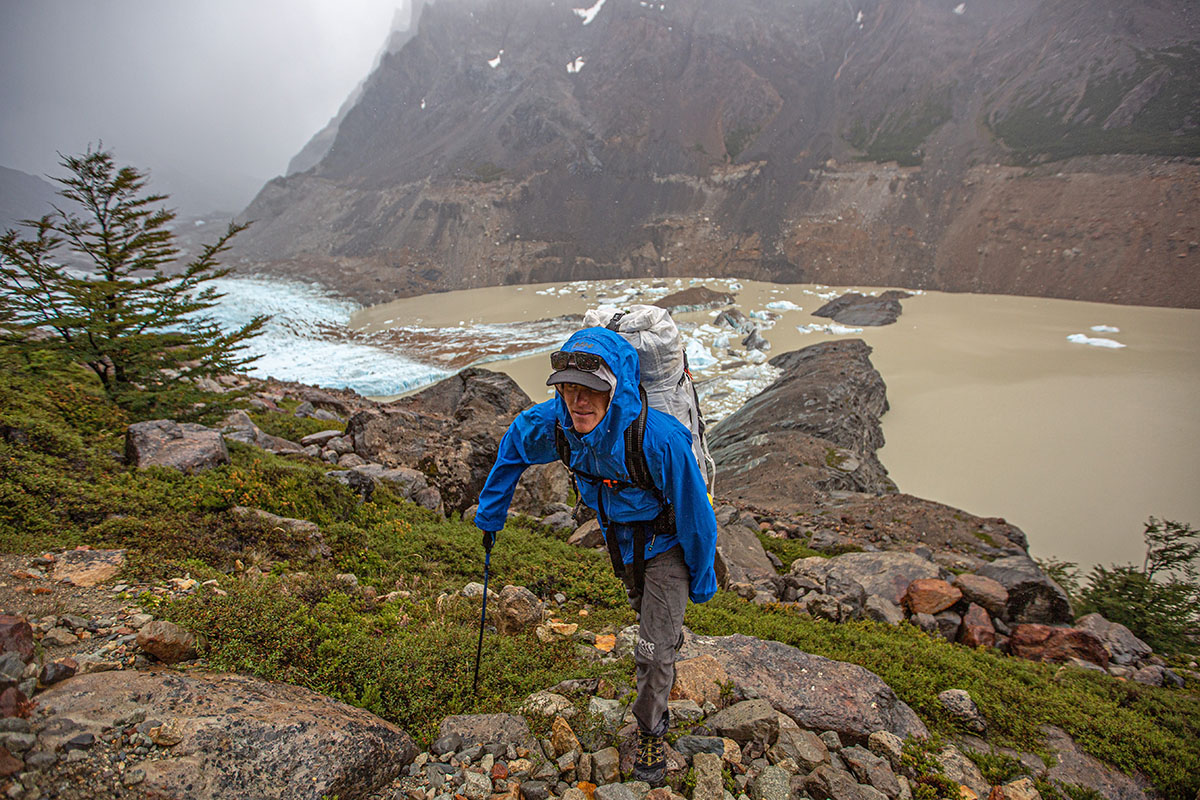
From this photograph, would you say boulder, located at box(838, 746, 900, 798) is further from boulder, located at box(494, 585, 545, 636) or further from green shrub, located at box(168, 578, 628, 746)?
boulder, located at box(494, 585, 545, 636)

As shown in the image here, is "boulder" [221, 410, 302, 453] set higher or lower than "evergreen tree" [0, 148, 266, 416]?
lower

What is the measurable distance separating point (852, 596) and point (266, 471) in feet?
18.5

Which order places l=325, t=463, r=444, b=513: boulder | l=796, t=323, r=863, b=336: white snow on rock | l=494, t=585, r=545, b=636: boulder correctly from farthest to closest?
l=796, t=323, r=863, b=336: white snow on rock → l=325, t=463, r=444, b=513: boulder → l=494, t=585, r=545, b=636: boulder

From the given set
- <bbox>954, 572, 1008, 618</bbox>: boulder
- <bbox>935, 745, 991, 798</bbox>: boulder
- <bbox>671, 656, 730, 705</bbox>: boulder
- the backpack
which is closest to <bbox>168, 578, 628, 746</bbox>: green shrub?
<bbox>671, 656, 730, 705</bbox>: boulder

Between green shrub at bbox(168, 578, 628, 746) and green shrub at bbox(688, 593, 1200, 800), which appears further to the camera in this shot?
green shrub at bbox(688, 593, 1200, 800)

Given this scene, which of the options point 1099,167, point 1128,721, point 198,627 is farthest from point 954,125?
point 198,627

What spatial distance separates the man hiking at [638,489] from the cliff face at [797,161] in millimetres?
39599

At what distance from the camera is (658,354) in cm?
254

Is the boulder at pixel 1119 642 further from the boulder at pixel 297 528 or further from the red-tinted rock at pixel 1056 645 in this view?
the boulder at pixel 297 528

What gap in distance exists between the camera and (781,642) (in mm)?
3945

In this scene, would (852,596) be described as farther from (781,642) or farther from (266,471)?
(266,471)

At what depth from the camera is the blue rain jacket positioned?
2162mm

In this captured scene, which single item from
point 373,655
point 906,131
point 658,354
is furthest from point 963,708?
point 906,131

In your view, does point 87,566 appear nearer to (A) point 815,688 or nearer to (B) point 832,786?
(B) point 832,786
